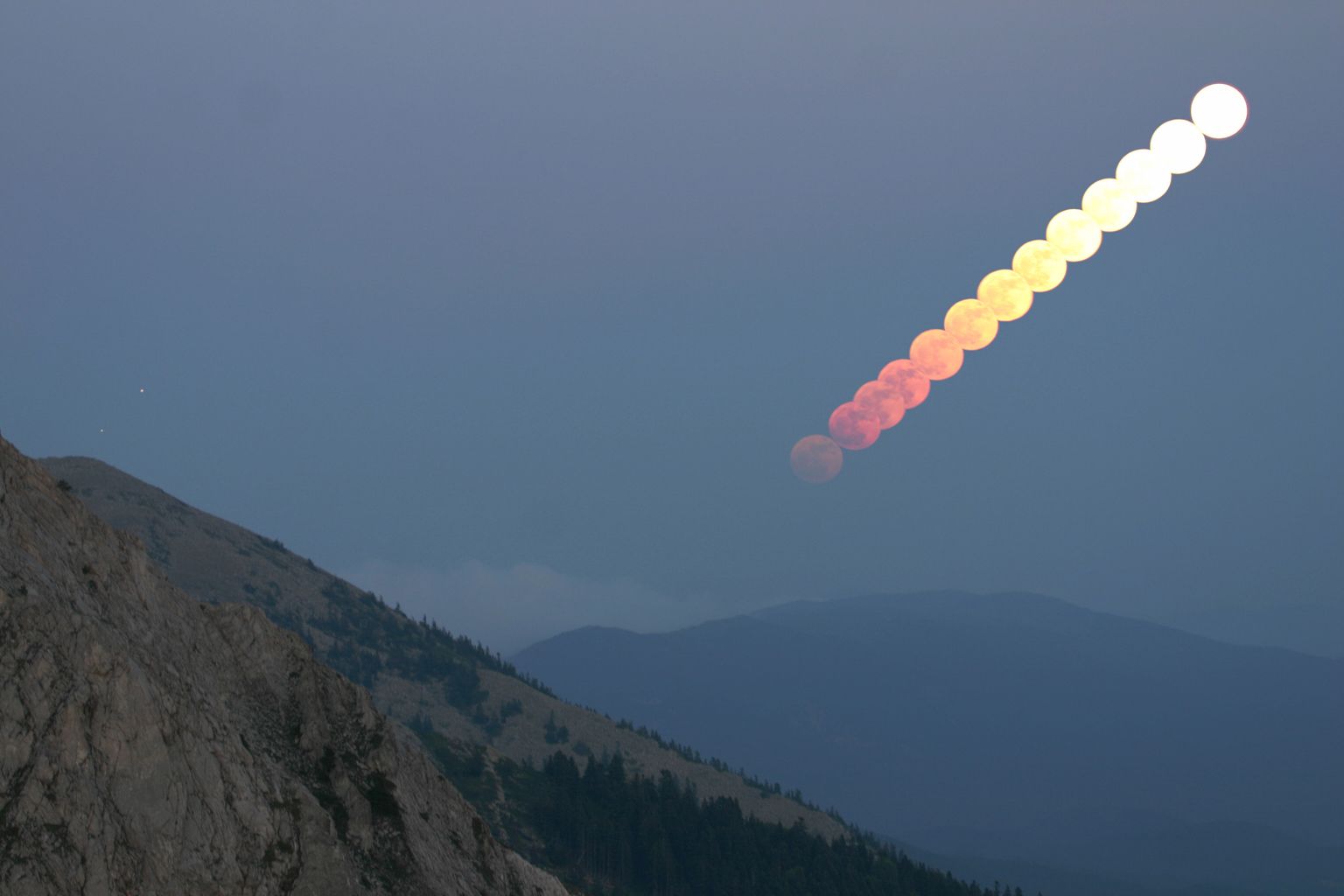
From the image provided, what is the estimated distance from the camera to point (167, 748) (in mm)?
29000

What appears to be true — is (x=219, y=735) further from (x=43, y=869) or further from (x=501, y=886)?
(x=501, y=886)

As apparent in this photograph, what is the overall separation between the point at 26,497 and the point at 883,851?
188 metres

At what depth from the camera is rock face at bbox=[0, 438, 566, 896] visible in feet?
85.7

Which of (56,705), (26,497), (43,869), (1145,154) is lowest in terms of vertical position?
(43,869)

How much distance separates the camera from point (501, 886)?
43844 millimetres

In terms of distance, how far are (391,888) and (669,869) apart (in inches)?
5226

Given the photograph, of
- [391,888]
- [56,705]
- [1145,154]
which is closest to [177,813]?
[56,705]

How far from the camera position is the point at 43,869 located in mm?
24922

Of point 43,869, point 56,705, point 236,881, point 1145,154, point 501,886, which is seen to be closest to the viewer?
point 43,869

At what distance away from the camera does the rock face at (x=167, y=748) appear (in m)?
26.1

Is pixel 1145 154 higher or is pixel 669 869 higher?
pixel 1145 154

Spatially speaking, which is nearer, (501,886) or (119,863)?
(119,863)

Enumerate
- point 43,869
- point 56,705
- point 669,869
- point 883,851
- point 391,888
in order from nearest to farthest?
point 43,869 < point 56,705 < point 391,888 < point 669,869 < point 883,851

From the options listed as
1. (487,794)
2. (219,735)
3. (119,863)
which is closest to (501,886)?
(219,735)
